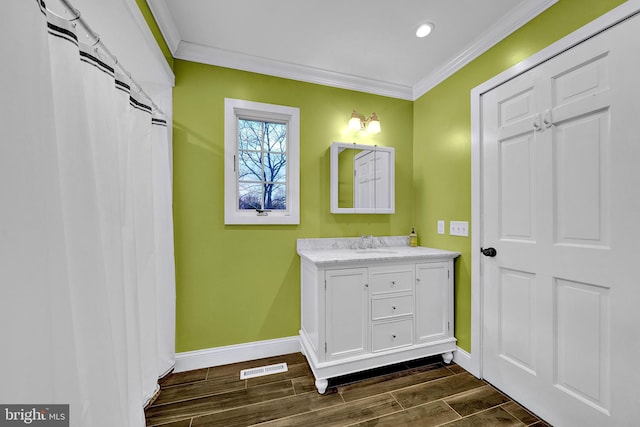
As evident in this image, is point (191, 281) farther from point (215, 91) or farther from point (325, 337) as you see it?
point (215, 91)

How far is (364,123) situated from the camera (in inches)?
91.0

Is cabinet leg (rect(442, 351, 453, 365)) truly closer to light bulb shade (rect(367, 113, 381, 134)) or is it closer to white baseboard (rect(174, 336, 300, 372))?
white baseboard (rect(174, 336, 300, 372))

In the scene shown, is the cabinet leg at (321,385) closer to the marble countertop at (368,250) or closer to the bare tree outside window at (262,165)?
the marble countertop at (368,250)

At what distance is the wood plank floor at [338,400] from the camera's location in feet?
4.61

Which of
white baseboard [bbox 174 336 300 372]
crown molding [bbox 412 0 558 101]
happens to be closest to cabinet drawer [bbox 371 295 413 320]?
white baseboard [bbox 174 336 300 372]

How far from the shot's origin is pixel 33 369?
2.22 ft

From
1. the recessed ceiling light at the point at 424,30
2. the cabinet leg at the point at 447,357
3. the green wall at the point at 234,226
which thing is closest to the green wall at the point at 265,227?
the green wall at the point at 234,226

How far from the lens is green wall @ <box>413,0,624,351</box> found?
139 centimetres

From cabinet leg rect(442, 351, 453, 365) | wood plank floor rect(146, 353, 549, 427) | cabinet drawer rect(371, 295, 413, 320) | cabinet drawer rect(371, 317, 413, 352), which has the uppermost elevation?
cabinet drawer rect(371, 295, 413, 320)

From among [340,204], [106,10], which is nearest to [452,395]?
[340,204]

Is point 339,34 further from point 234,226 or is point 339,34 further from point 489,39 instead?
point 234,226

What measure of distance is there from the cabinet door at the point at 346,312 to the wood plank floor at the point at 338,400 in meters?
0.27

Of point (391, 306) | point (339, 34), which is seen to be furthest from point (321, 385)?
point (339, 34)

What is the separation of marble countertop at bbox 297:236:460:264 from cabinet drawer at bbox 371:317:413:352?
0.49m
